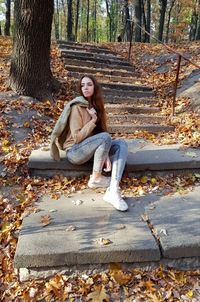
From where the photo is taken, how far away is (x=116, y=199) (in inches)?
138

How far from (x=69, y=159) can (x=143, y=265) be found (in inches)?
66.1

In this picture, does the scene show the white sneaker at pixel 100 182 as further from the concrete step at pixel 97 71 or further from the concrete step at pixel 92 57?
the concrete step at pixel 92 57

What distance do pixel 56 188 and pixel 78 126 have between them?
818 mm

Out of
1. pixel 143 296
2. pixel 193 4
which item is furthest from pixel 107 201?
A: pixel 193 4

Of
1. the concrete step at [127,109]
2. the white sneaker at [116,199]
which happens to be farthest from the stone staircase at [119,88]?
the white sneaker at [116,199]

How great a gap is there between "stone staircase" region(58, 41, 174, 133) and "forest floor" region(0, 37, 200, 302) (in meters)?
0.27

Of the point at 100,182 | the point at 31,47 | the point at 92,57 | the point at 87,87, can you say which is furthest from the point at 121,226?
the point at 92,57

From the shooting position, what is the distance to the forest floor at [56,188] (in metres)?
2.71

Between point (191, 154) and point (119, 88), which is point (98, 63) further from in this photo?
point (191, 154)

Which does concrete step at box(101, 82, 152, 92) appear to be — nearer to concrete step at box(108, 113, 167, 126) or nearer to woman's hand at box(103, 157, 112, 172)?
concrete step at box(108, 113, 167, 126)

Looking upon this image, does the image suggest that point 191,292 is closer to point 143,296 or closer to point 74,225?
point 143,296

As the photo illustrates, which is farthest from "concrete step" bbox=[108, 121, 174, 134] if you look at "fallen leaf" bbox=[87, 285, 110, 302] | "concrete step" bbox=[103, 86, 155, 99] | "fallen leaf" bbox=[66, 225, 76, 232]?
"fallen leaf" bbox=[87, 285, 110, 302]

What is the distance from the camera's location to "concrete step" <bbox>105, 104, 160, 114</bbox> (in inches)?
262

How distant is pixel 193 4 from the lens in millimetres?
24188
